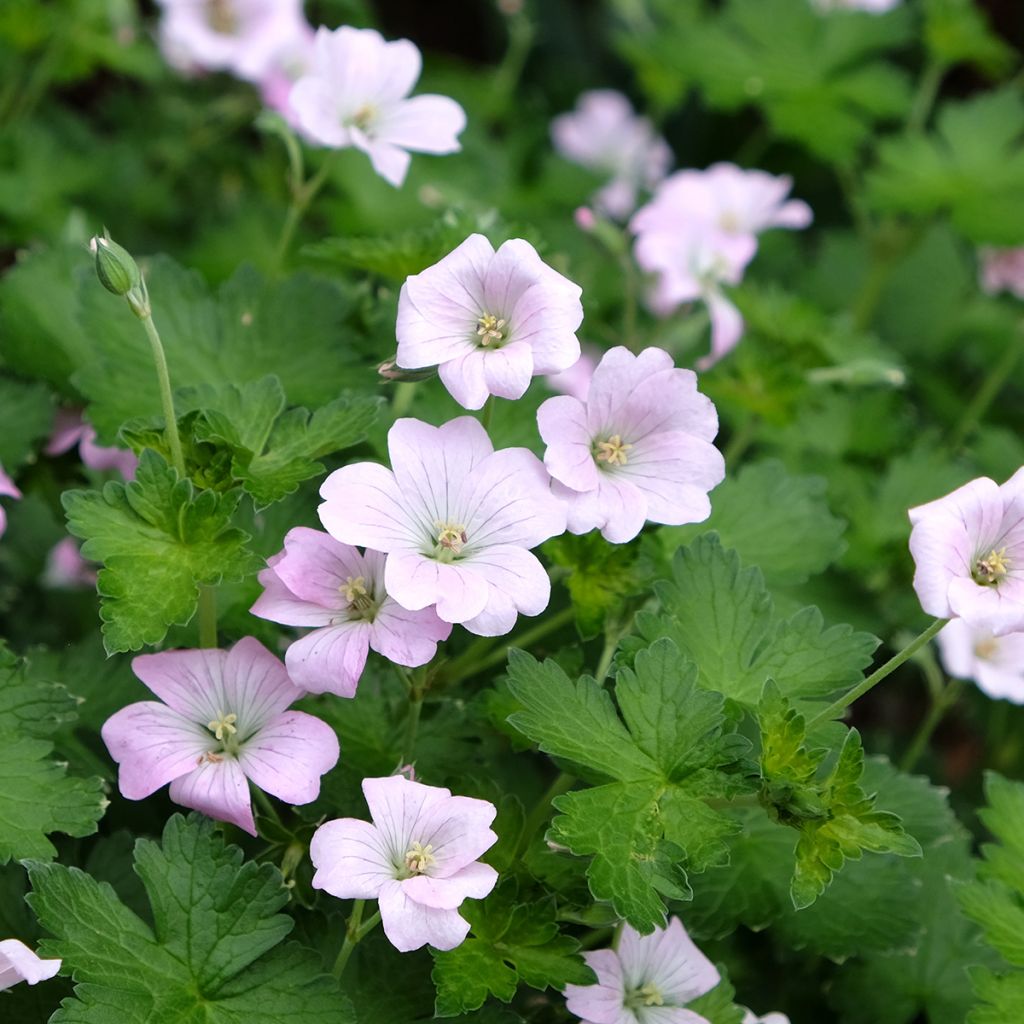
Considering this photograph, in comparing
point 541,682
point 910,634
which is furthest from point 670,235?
point 541,682

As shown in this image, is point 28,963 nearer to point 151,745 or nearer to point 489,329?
point 151,745

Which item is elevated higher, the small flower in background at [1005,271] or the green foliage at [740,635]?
the green foliage at [740,635]

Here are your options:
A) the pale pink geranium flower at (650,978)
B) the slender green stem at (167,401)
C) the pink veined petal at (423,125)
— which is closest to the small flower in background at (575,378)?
the pink veined petal at (423,125)

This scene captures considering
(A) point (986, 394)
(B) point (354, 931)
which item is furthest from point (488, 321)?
(A) point (986, 394)

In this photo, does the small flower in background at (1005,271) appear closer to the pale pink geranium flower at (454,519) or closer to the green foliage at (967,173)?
the green foliage at (967,173)

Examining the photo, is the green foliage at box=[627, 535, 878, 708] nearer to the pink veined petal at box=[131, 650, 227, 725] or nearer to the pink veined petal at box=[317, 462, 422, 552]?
the pink veined petal at box=[317, 462, 422, 552]

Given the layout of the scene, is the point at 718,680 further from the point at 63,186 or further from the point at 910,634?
the point at 63,186

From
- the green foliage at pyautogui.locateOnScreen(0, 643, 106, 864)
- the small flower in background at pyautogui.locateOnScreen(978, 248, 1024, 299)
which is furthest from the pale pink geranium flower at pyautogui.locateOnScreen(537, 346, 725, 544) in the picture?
the small flower in background at pyautogui.locateOnScreen(978, 248, 1024, 299)
